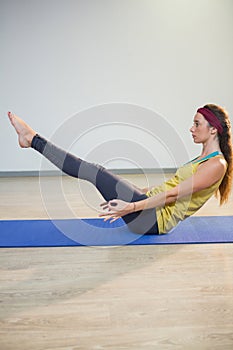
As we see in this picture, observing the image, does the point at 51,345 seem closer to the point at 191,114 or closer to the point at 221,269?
the point at 221,269

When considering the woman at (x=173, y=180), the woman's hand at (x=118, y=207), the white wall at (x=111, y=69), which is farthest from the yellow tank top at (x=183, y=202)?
the white wall at (x=111, y=69)

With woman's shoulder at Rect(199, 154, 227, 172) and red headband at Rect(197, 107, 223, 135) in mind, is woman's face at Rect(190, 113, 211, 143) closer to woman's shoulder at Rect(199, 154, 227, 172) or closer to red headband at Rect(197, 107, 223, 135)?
red headband at Rect(197, 107, 223, 135)

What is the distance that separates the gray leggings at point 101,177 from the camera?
2.42 meters

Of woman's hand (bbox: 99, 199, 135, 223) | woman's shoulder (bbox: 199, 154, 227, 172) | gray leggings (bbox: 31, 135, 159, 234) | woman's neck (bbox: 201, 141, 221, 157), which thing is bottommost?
woman's hand (bbox: 99, 199, 135, 223)

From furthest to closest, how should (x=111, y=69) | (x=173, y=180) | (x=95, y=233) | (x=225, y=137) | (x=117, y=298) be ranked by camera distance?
(x=111, y=69) < (x=95, y=233) < (x=173, y=180) < (x=225, y=137) < (x=117, y=298)

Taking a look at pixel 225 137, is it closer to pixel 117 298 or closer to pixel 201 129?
pixel 201 129

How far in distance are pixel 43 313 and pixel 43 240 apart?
858mm

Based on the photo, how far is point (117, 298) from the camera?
1806mm

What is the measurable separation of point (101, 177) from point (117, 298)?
0.83 m

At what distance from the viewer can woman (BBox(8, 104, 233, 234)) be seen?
7.56 ft

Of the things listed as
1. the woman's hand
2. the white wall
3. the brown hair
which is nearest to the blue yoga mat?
the woman's hand

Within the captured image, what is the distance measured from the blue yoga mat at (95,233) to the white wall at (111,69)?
213 centimetres

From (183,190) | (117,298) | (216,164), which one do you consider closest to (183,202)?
(183,190)

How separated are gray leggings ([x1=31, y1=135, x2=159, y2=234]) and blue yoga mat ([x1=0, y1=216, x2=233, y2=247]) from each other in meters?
0.15
